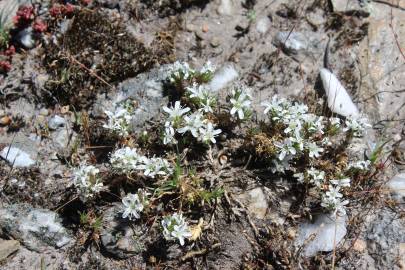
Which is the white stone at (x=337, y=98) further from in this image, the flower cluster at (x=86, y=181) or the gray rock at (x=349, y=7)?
the flower cluster at (x=86, y=181)

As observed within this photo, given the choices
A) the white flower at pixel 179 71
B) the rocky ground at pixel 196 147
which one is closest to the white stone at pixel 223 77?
the rocky ground at pixel 196 147

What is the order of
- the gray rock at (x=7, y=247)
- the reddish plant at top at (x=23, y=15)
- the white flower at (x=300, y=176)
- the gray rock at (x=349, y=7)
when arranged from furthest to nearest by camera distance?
1. the gray rock at (x=349, y=7)
2. the reddish plant at top at (x=23, y=15)
3. the white flower at (x=300, y=176)
4. the gray rock at (x=7, y=247)

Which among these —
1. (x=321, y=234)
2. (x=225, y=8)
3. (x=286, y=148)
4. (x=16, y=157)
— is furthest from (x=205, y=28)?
(x=321, y=234)

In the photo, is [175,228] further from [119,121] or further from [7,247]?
[7,247]

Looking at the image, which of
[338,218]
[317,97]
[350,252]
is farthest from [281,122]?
[350,252]

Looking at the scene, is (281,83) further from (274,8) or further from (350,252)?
(350,252)
